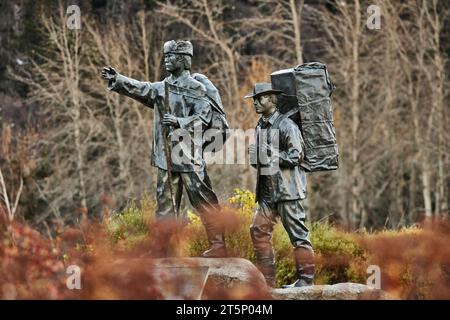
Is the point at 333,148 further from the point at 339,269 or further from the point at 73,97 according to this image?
the point at 73,97

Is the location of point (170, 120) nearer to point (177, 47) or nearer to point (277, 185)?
point (177, 47)

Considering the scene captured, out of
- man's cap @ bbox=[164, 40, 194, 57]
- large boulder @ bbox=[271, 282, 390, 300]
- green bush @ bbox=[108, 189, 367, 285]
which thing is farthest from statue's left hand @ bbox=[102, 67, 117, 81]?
large boulder @ bbox=[271, 282, 390, 300]

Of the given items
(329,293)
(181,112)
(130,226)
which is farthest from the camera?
(130,226)

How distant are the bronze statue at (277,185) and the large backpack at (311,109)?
243mm

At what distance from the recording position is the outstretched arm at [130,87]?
50.9 feet

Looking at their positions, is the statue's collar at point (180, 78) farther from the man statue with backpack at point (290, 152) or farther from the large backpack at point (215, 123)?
the man statue with backpack at point (290, 152)

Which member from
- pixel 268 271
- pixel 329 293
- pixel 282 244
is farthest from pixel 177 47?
pixel 282 244

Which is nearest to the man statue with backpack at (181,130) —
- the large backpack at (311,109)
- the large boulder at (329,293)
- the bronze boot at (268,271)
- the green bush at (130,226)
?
the bronze boot at (268,271)

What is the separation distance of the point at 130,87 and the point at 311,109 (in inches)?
95.8

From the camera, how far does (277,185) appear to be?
48.6ft

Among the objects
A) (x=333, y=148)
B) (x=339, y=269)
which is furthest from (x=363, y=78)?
(x=333, y=148)

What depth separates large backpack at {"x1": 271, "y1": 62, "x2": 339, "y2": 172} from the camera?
50.0 feet

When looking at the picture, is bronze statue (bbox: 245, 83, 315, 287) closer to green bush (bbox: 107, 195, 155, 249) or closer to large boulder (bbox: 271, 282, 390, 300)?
large boulder (bbox: 271, 282, 390, 300)

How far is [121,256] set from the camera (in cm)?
1517
